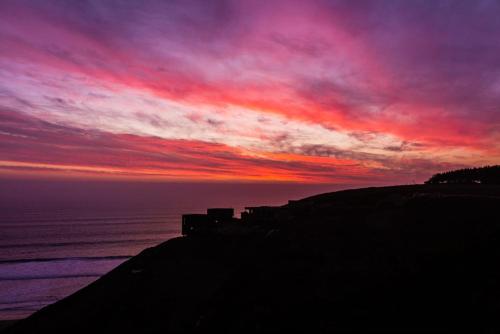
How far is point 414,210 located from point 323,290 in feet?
38.9

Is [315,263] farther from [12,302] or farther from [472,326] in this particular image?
[12,302]

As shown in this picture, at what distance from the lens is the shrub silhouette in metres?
47.2

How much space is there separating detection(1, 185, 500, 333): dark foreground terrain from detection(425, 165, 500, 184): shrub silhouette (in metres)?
28.1

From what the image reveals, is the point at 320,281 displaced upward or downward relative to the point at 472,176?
downward

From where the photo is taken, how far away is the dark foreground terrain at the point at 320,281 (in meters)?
11.8

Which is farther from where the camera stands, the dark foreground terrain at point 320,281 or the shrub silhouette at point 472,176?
the shrub silhouette at point 472,176

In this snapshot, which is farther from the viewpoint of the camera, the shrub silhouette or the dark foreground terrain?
the shrub silhouette

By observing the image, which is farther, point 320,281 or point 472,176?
point 472,176

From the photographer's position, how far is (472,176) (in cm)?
5075

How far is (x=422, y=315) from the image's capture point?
37.6ft

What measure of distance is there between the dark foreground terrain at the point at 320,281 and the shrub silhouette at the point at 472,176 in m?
28.1

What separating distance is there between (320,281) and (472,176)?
4447 cm

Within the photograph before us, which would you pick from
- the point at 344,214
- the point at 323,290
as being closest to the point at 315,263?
the point at 323,290

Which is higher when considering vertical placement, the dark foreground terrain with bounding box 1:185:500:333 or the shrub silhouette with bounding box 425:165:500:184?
the shrub silhouette with bounding box 425:165:500:184
